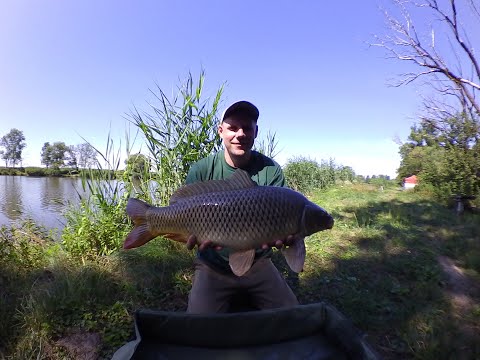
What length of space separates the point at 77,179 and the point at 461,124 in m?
10.7

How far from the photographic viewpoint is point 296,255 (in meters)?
1.44

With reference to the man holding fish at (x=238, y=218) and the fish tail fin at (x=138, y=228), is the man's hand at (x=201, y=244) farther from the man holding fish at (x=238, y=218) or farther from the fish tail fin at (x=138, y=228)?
the fish tail fin at (x=138, y=228)

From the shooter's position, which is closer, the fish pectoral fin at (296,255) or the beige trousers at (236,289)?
the fish pectoral fin at (296,255)

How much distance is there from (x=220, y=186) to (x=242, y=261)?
0.41 metres

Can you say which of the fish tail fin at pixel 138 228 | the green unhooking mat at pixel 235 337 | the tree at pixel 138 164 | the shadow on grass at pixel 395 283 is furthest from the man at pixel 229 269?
the tree at pixel 138 164

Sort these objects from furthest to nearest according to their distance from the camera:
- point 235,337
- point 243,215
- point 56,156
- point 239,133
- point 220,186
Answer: point 56,156, point 239,133, point 220,186, point 243,215, point 235,337

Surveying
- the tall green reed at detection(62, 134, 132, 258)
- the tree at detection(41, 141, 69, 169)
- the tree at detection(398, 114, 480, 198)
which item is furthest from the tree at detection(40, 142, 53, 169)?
the tree at detection(398, 114, 480, 198)

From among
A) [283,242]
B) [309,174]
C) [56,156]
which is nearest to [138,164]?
[283,242]

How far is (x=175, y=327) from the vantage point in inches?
47.9

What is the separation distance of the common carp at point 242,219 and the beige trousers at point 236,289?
494 millimetres

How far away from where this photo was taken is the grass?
6.36ft

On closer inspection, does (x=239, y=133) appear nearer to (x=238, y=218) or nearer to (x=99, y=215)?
(x=238, y=218)

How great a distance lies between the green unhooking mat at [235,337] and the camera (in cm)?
120

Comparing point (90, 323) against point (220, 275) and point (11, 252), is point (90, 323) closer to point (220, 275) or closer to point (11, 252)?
point (220, 275)
